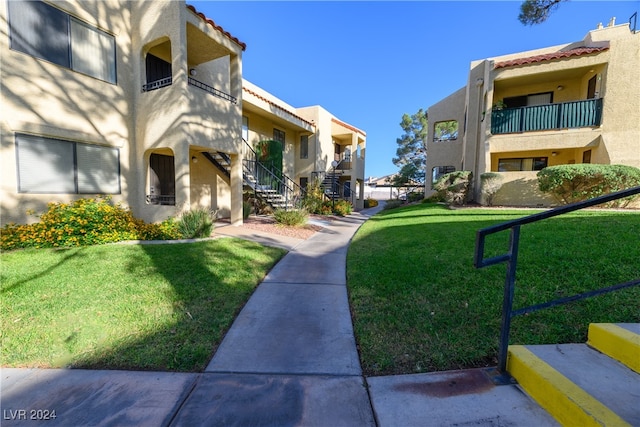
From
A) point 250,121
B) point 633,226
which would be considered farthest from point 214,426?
point 250,121

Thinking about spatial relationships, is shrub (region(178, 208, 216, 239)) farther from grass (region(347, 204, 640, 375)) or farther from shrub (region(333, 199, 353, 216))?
shrub (region(333, 199, 353, 216))

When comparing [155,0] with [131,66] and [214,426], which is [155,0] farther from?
[214,426]

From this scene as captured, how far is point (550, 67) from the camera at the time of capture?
1105 cm

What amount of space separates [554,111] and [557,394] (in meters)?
13.7

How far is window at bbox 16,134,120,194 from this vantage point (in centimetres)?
661

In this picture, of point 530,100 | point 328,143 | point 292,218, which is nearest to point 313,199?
point 292,218

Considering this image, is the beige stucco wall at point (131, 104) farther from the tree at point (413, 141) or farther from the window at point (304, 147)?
the tree at point (413, 141)

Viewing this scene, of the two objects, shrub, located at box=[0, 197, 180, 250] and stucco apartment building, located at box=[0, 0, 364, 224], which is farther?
stucco apartment building, located at box=[0, 0, 364, 224]

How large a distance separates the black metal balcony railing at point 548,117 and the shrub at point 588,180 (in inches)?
116

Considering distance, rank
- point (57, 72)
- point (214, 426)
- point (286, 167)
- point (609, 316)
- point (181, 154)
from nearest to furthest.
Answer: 1. point (214, 426)
2. point (609, 316)
3. point (57, 72)
4. point (181, 154)
5. point (286, 167)

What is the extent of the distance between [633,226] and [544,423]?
5647mm

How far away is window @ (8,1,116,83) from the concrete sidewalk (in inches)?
328

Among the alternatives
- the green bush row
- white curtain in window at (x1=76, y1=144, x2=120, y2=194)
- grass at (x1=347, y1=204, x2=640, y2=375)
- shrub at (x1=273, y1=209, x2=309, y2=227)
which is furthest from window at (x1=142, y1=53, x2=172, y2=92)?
grass at (x1=347, y1=204, x2=640, y2=375)

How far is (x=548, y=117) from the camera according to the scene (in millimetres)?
11234
